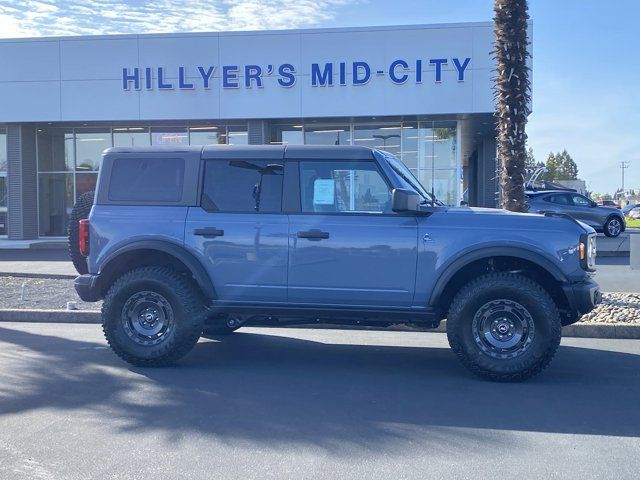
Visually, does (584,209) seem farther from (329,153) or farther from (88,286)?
(88,286)

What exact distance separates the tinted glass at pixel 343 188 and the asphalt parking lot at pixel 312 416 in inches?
64.5

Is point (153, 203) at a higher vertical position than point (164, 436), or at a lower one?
higher

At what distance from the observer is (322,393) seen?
6.18m

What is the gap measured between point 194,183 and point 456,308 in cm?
287

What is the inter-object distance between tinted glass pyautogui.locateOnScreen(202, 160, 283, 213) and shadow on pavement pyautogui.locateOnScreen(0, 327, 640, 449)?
164 centimetres

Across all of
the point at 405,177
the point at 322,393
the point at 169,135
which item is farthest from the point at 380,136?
the point at 322,393

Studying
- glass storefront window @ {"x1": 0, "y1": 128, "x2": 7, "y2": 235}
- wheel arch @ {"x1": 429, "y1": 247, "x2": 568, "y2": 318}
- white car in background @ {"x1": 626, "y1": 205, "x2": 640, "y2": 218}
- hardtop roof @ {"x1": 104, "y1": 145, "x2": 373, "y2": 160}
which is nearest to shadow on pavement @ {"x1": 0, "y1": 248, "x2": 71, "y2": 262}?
glass storefront window @ {"x1": 0, "y1": 128, "x2": 7, "y2": 235}

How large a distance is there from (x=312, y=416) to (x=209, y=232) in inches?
89.3

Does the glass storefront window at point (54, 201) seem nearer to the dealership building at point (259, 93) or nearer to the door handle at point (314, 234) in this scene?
the dealership building at point (259, 93)

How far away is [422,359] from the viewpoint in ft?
24.9

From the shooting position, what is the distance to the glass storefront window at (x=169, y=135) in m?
23.5

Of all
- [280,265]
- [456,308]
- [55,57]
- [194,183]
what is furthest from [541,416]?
[55,57]

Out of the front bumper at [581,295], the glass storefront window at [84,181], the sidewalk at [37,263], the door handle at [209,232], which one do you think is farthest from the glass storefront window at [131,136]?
the front bumper at [581,295]

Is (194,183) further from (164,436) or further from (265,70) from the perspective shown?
(265,70)
